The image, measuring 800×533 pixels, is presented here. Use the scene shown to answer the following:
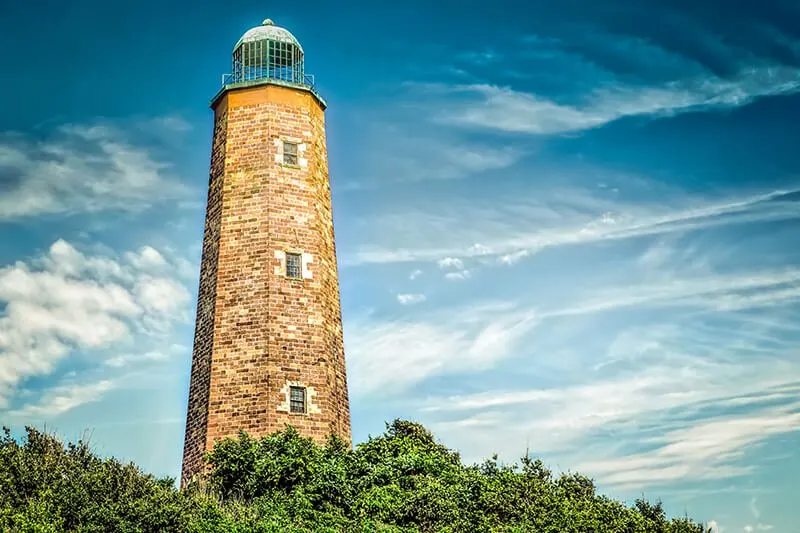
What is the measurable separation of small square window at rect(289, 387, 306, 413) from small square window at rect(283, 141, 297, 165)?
8439 millimetres

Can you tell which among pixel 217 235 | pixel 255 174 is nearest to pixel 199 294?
pixel 217 235

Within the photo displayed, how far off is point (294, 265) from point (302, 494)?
9.16m

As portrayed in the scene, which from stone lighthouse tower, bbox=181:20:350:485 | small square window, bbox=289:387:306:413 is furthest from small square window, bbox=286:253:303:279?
small square window, bbox=289:387:306:413

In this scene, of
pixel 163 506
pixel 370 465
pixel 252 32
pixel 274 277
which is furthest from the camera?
pixel 252 32

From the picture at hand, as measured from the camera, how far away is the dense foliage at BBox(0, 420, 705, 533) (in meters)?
27.2

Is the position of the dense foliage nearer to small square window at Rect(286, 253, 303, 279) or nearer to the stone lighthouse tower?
the stone lighthouse tower

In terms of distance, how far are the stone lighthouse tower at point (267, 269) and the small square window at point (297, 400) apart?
0.03 meters

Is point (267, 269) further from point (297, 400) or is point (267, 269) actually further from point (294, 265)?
point (297, 400)

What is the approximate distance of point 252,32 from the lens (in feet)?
135

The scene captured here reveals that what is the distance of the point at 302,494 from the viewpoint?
31250 millimetres

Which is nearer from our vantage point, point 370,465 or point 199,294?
point 370,465

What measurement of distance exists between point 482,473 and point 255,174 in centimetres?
1321

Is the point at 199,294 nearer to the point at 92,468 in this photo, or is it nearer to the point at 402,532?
the point at 92,468

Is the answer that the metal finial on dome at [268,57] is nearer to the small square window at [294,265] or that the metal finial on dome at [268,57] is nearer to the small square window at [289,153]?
the small square window at [289,153]
